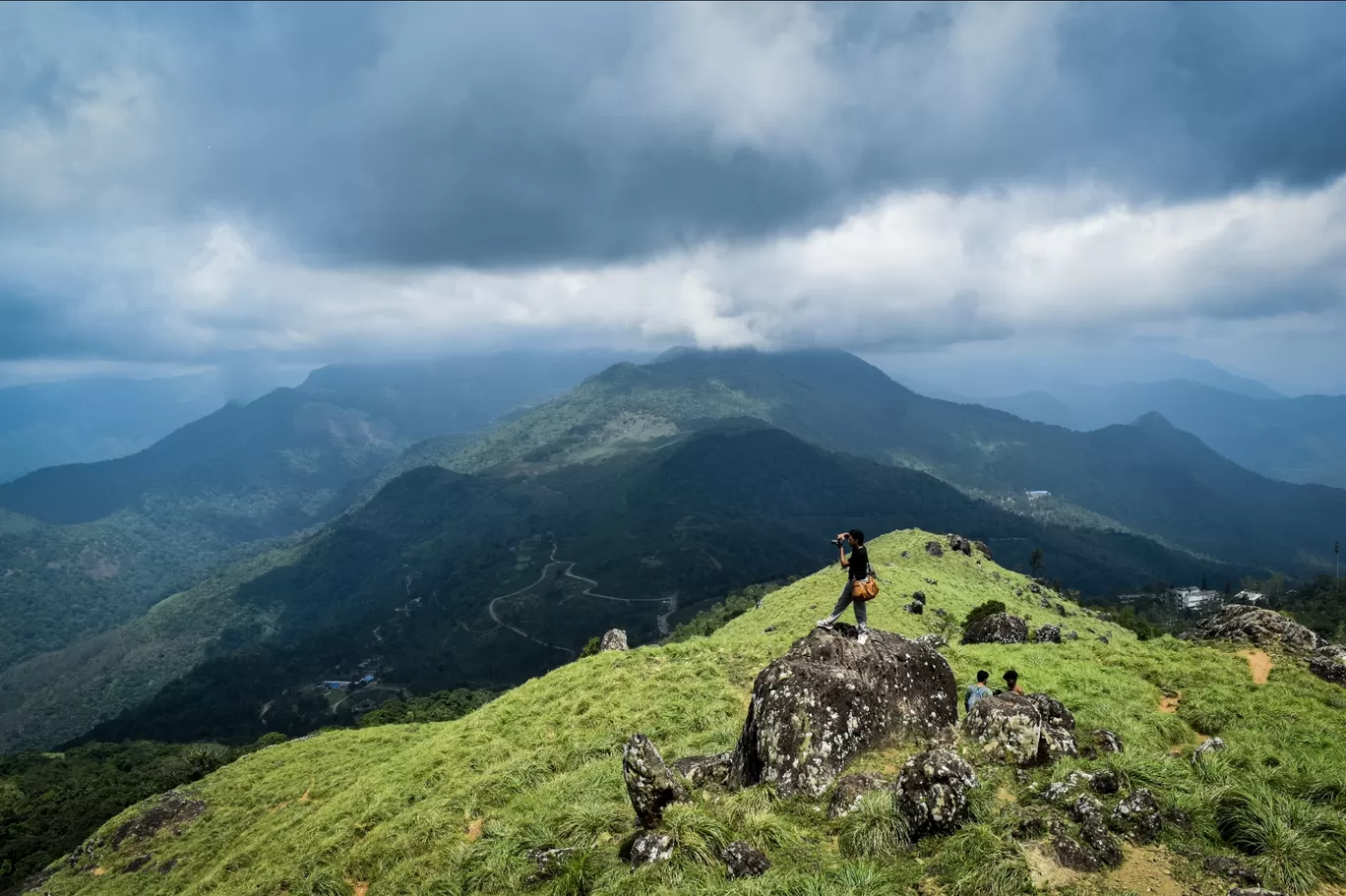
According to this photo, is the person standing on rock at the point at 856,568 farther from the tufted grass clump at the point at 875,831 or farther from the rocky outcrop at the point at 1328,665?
the rocky outcrop at the point at 1328,665

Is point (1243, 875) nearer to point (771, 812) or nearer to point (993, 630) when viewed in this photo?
point (771, 812)

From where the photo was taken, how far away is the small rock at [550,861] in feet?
53.3

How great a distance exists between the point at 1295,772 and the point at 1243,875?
6123mm

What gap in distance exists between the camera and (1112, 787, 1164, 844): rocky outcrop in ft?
43.3

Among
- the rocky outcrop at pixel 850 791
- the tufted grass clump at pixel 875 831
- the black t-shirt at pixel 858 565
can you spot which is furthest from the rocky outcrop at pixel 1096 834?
the black t-shirt at pixel 858 565

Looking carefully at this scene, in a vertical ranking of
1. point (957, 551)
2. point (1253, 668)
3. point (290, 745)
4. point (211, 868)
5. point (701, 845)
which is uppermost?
point (701, 845)

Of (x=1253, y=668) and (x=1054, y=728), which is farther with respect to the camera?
(x=1253, y=668)

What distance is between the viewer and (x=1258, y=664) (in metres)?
26.9

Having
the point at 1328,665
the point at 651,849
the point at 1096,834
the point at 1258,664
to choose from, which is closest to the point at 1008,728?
the point at 1096,834

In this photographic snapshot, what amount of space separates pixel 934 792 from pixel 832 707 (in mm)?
4224

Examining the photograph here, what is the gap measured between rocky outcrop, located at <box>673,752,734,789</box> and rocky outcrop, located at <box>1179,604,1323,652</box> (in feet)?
90.0

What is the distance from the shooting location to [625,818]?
57.2 ft

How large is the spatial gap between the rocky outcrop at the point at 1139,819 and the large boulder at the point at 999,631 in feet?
104

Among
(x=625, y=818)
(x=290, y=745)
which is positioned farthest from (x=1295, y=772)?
(x=290, y=745)
